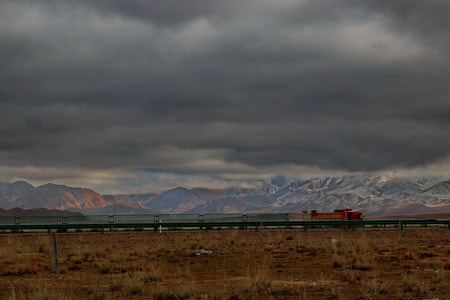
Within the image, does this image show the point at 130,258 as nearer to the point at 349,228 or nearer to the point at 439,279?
the point at 439,279

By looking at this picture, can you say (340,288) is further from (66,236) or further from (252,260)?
(66,236)

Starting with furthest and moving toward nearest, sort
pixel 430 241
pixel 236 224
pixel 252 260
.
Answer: pixel 236 224
pixel 430 241
pixel 252 260

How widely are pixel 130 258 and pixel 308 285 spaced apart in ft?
36.6

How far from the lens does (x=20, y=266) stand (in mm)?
24031

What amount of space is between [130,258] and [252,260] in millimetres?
5342

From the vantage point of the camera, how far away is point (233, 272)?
23.2 m

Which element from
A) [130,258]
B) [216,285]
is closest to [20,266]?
[130,258]

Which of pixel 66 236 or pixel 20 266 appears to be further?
pixel 66 236

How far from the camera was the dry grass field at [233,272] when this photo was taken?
1730 cm

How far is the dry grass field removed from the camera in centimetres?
1730

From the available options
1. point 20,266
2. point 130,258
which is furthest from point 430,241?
point 20,266

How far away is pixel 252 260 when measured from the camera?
27.0m

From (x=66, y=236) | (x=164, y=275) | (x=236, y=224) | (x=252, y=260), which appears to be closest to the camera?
(x=164, y=275)

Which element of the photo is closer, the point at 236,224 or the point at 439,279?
the point at 439,279
